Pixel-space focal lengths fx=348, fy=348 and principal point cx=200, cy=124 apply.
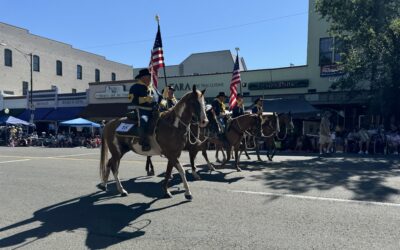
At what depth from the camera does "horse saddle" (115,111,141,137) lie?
308 inches

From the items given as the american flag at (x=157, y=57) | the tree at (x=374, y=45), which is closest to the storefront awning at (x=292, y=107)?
the tree at (x=374, y=45)

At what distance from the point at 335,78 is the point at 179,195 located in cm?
2064

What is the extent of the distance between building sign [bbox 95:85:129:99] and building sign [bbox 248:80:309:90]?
12.2 meters

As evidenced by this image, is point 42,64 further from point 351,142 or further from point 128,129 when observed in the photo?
point 128,129

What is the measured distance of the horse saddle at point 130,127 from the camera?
25.6 feet

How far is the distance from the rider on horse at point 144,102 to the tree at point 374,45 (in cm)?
1641

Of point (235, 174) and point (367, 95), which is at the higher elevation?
point (367, 95)

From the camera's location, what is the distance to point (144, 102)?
776 cm

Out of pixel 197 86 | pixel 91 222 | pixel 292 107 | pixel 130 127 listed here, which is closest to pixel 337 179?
pixel 130 127

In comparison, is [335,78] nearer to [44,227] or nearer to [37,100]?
→ [44,227]

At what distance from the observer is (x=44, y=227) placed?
5738 millimetres

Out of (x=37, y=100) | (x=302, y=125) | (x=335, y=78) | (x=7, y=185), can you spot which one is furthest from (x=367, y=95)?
(x=37, y=100)

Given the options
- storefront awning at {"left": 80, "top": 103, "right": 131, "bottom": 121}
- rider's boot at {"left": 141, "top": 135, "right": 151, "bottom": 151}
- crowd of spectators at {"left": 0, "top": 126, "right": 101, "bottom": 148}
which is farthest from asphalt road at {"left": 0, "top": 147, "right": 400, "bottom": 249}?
storefront awning at {"left": 80, "top": 103, "right": 131, "bottom": 121}

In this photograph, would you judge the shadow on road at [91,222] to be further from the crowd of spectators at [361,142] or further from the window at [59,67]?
the window at [59,67]
